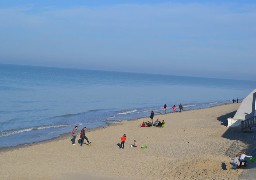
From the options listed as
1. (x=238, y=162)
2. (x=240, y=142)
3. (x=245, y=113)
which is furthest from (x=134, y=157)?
(x=245, y=113)

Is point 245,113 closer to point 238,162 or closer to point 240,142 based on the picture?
point 240,142

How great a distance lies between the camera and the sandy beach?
16.7 m

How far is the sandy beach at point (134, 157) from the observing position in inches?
658

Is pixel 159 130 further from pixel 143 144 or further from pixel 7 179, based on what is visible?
pixel 7 179

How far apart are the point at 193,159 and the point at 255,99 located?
9.80 meters

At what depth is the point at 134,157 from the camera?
20.3 metres

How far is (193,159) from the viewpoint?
1892 cm

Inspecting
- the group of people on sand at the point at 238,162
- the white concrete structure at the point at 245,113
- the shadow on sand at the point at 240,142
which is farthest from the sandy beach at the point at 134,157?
the white concrete structure at the point at 245,113

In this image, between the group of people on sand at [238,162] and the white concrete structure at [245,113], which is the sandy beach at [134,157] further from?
the white concrete structure at [245,113]

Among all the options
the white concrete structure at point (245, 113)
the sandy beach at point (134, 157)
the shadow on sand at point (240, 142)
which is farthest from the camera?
the white concrete structure at point (245, 113)

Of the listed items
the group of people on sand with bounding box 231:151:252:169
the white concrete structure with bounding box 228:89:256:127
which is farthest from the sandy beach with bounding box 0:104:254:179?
the white concrete structure with bounding box 228:89:256:127

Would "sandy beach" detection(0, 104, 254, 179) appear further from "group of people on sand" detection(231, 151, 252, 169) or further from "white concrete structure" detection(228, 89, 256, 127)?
"white concrete structure" detection(228, 89, 256, 127)

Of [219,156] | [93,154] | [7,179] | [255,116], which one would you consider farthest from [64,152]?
[255,116]

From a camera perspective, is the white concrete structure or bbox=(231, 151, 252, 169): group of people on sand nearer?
bbox=(231, 151, 252, 169): group of people on sand
